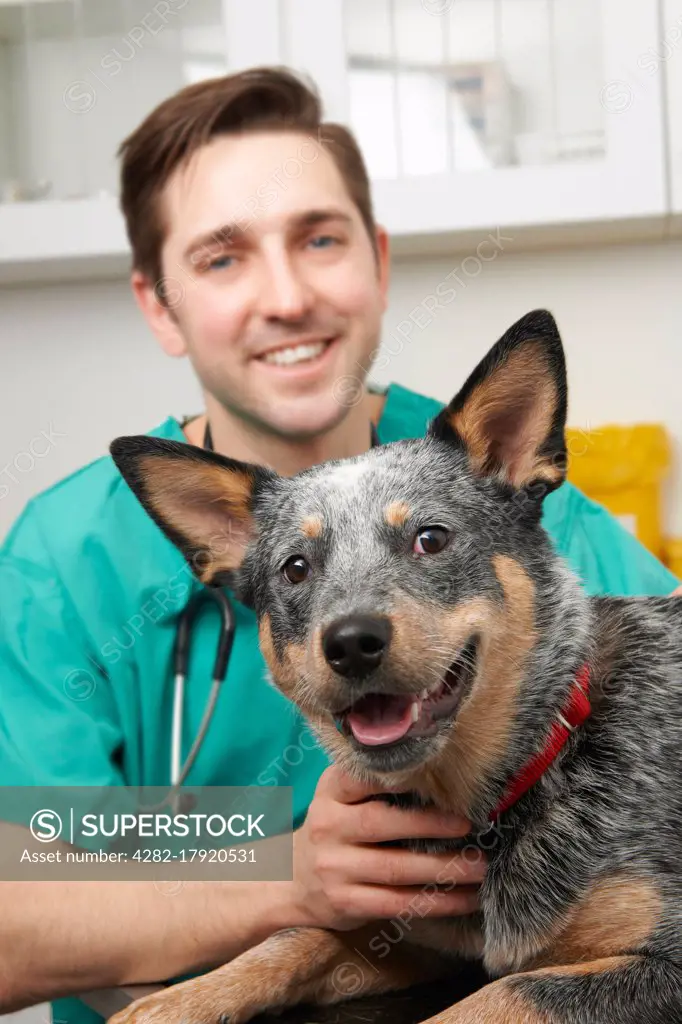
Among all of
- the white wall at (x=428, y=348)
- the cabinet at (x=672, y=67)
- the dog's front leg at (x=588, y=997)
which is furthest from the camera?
the white wall at (x=428, y=348)

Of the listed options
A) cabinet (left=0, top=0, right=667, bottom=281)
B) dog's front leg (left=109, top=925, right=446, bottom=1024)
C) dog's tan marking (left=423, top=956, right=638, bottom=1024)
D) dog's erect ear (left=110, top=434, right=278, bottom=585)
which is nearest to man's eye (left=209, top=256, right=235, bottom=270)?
dog's erect ear (left=110, top=434, right=278, bottom=585)

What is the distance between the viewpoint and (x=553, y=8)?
91.9 inches

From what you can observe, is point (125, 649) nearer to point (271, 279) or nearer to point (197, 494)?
point (197, 494)

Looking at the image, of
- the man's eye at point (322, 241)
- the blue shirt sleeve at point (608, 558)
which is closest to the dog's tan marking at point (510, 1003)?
the blue shirt sleeve at point (608, 558)

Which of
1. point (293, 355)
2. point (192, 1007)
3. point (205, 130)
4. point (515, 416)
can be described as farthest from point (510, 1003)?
point (205, 130)

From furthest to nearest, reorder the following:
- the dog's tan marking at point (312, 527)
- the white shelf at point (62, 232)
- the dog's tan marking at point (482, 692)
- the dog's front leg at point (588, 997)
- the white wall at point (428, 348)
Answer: the white wall at point (428, 348), the white shelf at point (62, 232), the dog's tan marking at point (312, 527), the dog's tan marking at point (482, 692), the dog's front leg at point (588, 997)

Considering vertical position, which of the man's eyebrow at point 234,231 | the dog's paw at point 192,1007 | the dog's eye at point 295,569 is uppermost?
the man's eyebrow at point 234,231

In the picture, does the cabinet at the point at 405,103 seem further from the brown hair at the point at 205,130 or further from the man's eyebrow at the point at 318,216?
the man's eyebrow at the point at 318,216

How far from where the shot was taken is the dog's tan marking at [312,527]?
114cm

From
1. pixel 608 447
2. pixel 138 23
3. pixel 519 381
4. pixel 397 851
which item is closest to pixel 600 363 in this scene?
pixel 608 447

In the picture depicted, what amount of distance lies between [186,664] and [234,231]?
65 centimetres

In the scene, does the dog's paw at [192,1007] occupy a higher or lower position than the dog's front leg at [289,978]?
higher

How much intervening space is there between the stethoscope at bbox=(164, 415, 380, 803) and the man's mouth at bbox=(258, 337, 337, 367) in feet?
0.56

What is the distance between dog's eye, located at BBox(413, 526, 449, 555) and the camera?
1.08m
